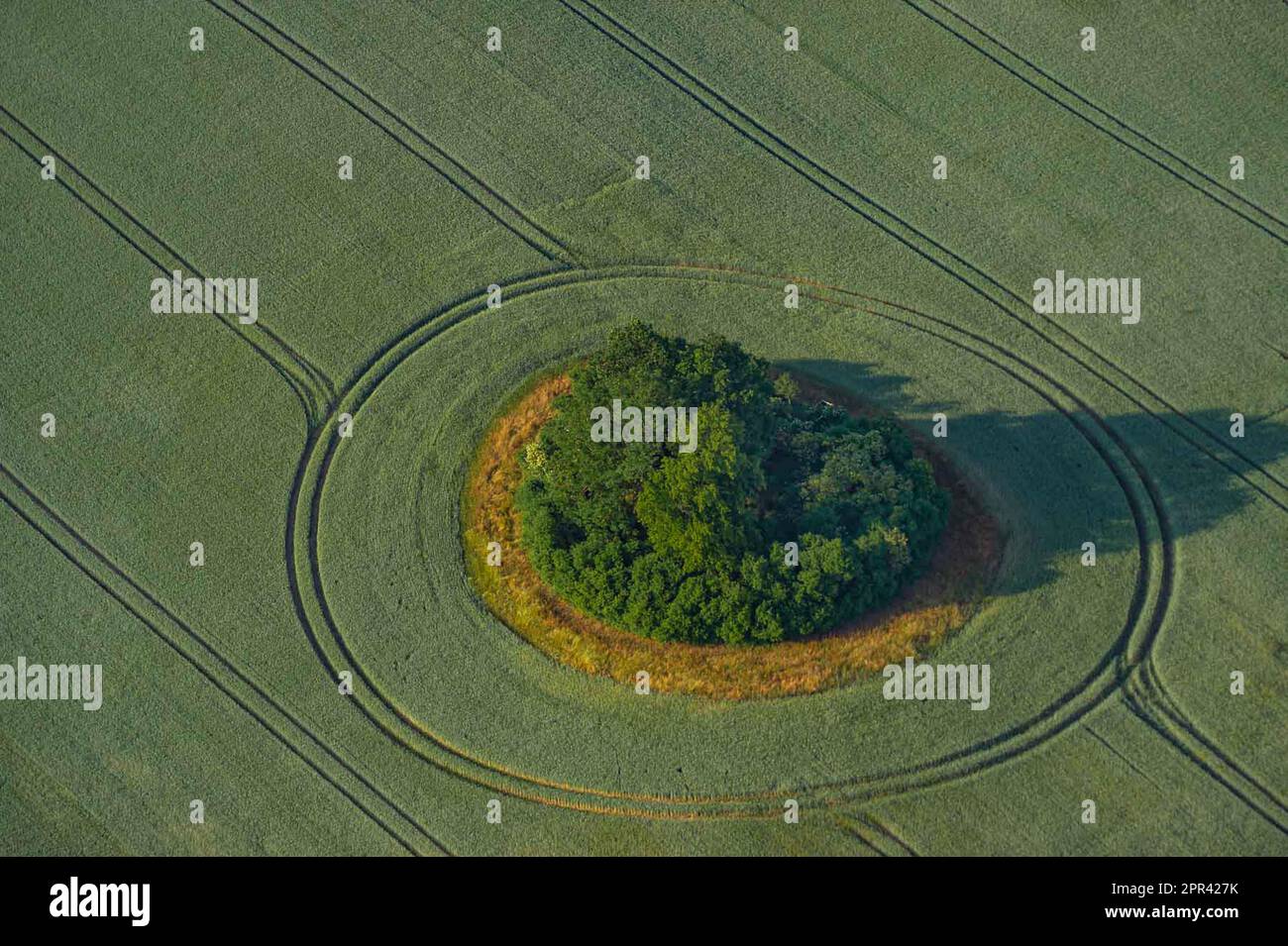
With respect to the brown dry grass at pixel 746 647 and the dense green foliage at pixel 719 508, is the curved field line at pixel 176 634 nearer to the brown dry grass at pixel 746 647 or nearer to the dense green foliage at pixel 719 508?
the brown dry grass at pixel 746 647

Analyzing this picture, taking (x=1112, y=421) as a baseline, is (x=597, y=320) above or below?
above

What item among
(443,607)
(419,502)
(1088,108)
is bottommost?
(443,607)

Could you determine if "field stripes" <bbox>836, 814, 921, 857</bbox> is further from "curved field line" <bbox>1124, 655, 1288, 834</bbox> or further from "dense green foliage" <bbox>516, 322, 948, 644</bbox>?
"curved field line" <bbox>1124, 655, 1288, 834</bbox>

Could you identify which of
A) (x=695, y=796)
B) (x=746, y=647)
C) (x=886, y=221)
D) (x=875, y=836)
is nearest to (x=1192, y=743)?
(x=875, y=836)

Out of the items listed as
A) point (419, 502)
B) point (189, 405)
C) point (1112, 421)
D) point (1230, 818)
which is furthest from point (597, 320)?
point (1230, 818)

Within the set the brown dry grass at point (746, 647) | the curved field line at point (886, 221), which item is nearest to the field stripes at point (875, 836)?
the brown dry grass at point (746, 647)

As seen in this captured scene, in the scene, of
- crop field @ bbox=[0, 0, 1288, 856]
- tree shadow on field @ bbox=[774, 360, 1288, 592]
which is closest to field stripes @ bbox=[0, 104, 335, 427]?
crop field @ bbox=[0, 0, 1288, 856]

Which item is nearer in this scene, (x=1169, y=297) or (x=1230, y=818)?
(x=1230, y=818)

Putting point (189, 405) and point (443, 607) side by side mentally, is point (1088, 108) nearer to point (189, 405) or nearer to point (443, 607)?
point (443, 607)
